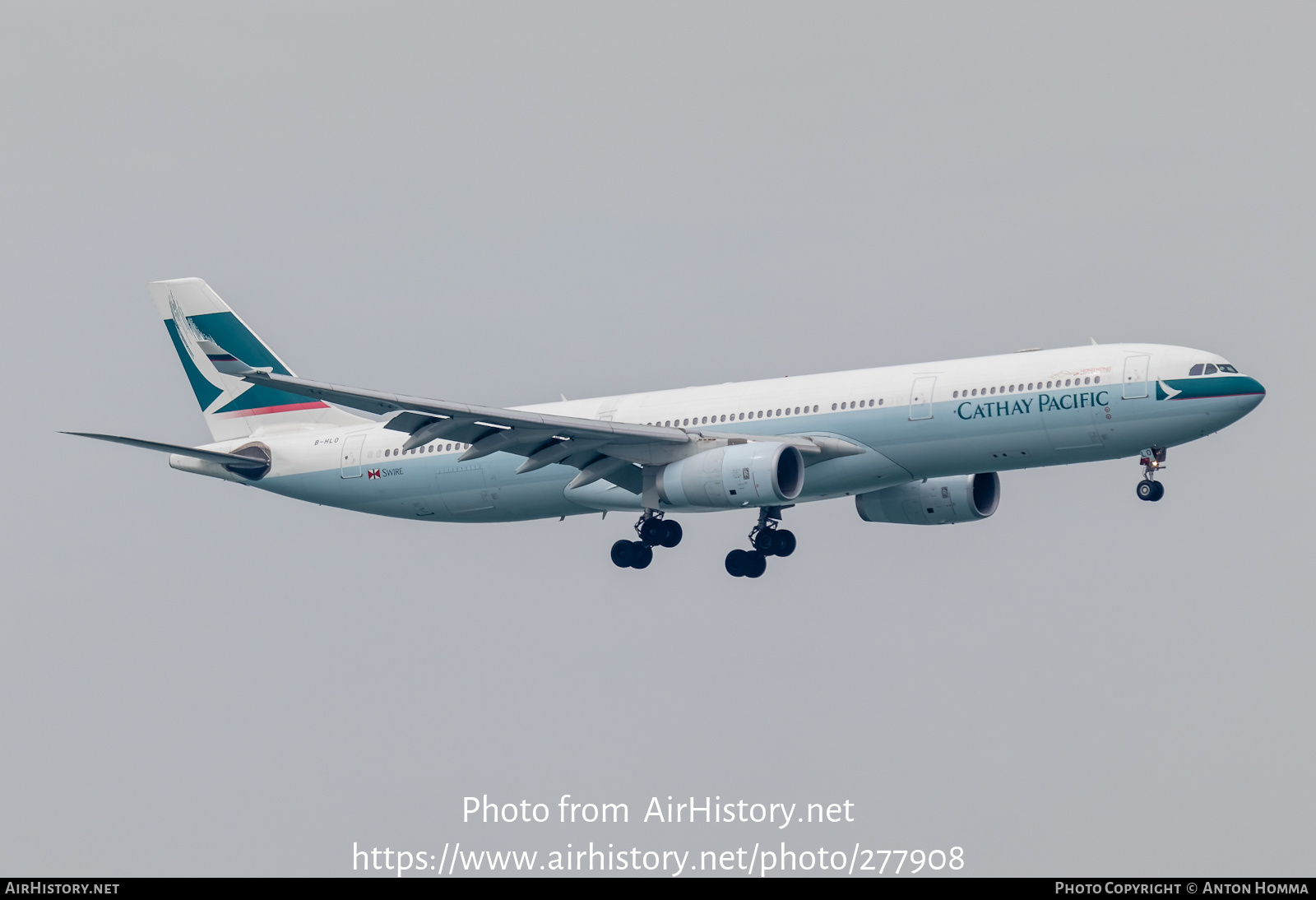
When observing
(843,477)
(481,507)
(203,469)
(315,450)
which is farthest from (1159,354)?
(203,469)

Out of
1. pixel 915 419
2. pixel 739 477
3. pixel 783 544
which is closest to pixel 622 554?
pixel 783 544

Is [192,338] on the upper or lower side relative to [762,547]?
upper

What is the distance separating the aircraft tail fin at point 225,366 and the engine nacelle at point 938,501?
57.5 ft

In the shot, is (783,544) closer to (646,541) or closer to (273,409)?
(646,541)

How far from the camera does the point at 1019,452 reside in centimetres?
4888

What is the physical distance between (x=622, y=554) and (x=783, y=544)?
16.1ft

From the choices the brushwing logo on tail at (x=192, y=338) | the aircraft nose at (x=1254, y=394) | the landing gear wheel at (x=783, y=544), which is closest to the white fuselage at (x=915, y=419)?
the aircraft nose at (x=1254, y=394)

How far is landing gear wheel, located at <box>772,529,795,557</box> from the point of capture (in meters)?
55.6

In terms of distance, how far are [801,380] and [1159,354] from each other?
10027 mm

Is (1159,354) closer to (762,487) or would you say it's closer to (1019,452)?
(1019,452)

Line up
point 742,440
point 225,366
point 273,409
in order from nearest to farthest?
point 742,440 < point 273,409 < point 225,366

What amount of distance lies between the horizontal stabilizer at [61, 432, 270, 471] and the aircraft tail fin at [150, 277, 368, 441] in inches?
63.0

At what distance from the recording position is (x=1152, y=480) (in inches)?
1908

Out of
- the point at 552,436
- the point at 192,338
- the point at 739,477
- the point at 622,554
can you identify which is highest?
the point at 192,338
